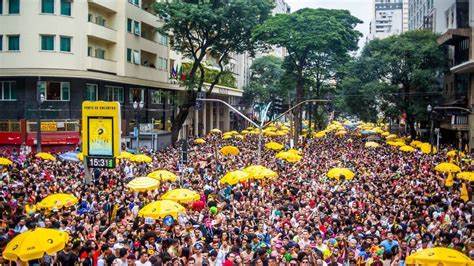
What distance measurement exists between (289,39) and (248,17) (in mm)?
5807

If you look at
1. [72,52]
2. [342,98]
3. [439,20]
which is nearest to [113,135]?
[72,52]

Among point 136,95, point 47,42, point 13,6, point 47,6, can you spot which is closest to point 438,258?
point 47,42

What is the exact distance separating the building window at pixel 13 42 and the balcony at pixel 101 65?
4.61 meters

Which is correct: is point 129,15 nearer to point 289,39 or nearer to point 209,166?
point 289,39

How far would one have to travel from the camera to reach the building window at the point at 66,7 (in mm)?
38781

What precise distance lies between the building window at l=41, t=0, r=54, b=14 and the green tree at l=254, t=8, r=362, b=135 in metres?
16.4

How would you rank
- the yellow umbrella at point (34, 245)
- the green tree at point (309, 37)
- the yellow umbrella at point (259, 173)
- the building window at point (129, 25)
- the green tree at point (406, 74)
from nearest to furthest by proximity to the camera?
the yellow umbrella at point (34, 245) < the yellow umbrella at point (259, 173) < the building window at point (129, 25) < the green tree at point (406, 74) < the green tree at point (309, 37)

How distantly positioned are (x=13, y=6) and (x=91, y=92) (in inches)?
309

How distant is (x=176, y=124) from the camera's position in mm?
49094

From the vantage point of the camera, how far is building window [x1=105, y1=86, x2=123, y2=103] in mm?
44394

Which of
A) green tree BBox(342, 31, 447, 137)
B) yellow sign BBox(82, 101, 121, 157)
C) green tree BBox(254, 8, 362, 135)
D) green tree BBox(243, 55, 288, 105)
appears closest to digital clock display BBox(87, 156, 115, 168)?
yellow sign BBox(82, 101, 121, 157)

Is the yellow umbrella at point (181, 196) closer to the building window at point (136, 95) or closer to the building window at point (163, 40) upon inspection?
the building window at point (136, 95)

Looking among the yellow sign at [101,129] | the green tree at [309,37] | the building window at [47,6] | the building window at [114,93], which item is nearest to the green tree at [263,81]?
the green tree at [309,37]

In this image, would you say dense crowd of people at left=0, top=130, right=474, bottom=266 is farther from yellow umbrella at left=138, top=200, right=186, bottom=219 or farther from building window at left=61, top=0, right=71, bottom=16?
building window at left=61, top=0, right=71, bottom=16
